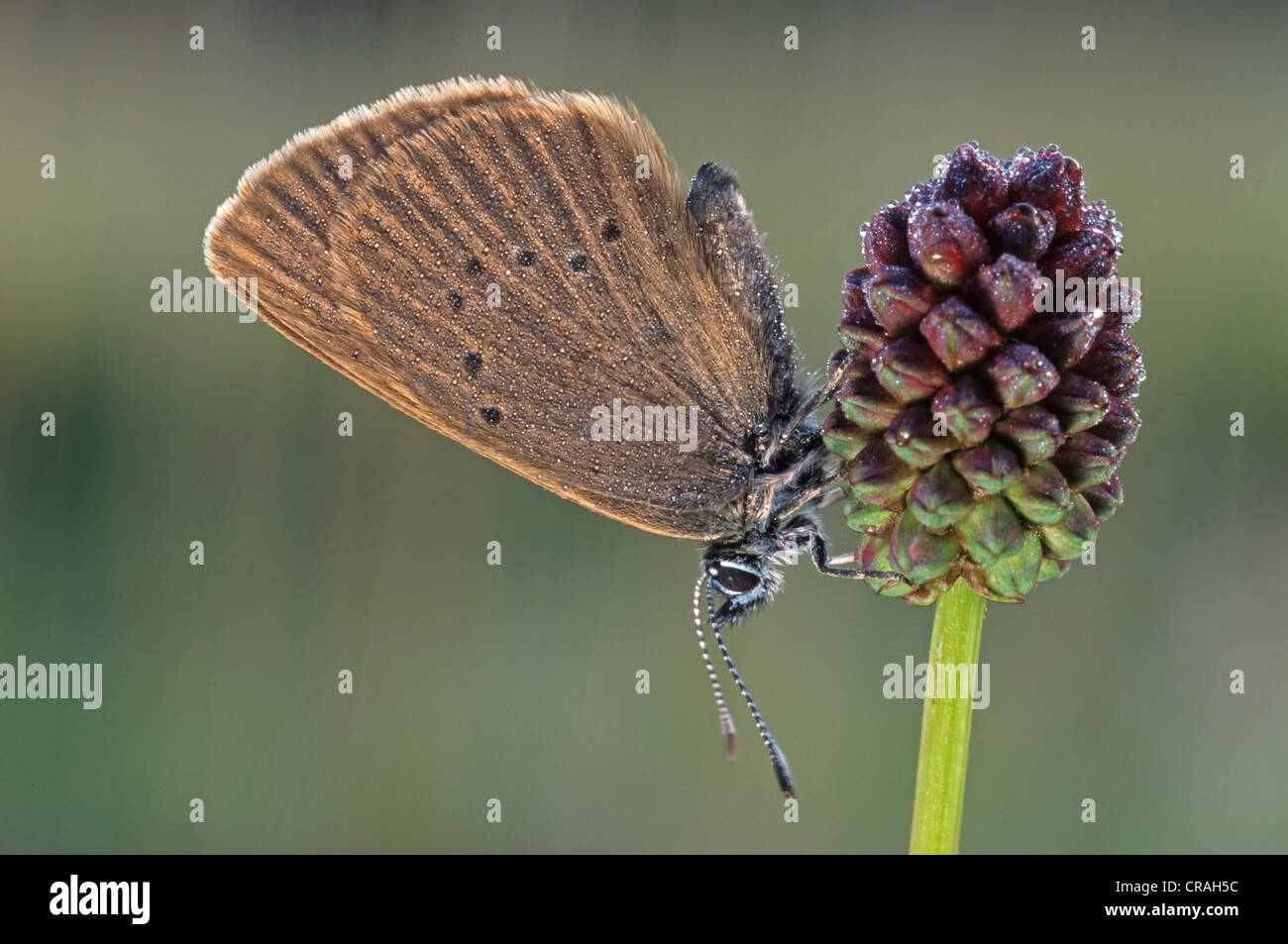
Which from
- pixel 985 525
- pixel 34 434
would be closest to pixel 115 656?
pixel 34 434

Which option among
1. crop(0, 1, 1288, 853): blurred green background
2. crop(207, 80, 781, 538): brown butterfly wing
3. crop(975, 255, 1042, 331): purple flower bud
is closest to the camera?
crop(975, 255, 1042, 331): purple flower bud

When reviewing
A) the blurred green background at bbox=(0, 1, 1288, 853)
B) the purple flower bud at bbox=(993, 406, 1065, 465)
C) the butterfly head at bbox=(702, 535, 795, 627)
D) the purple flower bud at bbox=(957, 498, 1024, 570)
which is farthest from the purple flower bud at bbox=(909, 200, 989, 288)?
the blurred green background at bbox=(0, 1, 1288, 853)

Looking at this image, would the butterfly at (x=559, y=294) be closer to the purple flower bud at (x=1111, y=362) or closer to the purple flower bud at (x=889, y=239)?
the purple flower bud at (x=889, y=239)

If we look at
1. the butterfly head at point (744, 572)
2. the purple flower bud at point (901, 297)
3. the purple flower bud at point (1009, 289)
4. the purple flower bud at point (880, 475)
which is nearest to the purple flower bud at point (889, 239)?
the purple flower bud at point (901, 297)

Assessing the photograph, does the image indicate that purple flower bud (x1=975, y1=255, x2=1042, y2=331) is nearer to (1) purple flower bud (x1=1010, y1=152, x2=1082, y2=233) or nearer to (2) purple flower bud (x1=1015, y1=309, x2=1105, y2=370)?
(2) purple flower bud (x1=1015, y1=309, x2=1105, y2=370)

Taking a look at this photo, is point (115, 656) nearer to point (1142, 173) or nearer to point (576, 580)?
point (576, 580)

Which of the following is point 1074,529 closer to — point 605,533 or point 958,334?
point 958,334

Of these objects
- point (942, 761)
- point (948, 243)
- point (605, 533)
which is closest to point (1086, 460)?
point (948, 243)
